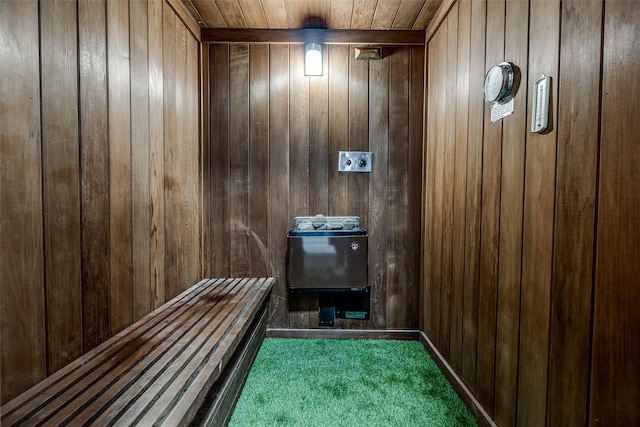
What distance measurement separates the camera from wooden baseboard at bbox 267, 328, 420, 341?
2277mm

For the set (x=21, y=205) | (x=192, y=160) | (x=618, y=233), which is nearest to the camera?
(x=618, y=233)

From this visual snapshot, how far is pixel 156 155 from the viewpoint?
5.36 feet

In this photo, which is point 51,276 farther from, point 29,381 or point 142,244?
point 142,244

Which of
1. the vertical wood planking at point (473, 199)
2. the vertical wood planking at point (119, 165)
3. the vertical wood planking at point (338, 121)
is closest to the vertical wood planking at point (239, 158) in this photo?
the vertical wood planking at point (338, 121)


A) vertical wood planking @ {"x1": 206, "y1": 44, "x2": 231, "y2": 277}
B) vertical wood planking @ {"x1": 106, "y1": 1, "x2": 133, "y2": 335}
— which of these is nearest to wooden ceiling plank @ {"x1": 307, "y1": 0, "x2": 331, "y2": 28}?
vertical wood planking @ {"x1": 206, "y1": 44, "x2": 231, "y2": 277}

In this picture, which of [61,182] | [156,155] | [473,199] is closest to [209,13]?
[156,155]

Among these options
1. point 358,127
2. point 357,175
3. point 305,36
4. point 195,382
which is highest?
point 305,36

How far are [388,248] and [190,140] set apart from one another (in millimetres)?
1709

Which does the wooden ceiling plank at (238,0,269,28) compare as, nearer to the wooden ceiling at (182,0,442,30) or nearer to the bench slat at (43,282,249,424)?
the wooden ceiling at (182,0,442,30)

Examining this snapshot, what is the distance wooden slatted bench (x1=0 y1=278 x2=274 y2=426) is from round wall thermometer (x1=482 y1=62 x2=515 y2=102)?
5.09 ft

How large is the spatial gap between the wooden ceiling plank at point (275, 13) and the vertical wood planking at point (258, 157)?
17 centimetres

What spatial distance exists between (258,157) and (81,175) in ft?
4.08

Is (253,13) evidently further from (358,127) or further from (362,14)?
(358,127)

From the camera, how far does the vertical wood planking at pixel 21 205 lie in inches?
33.1
